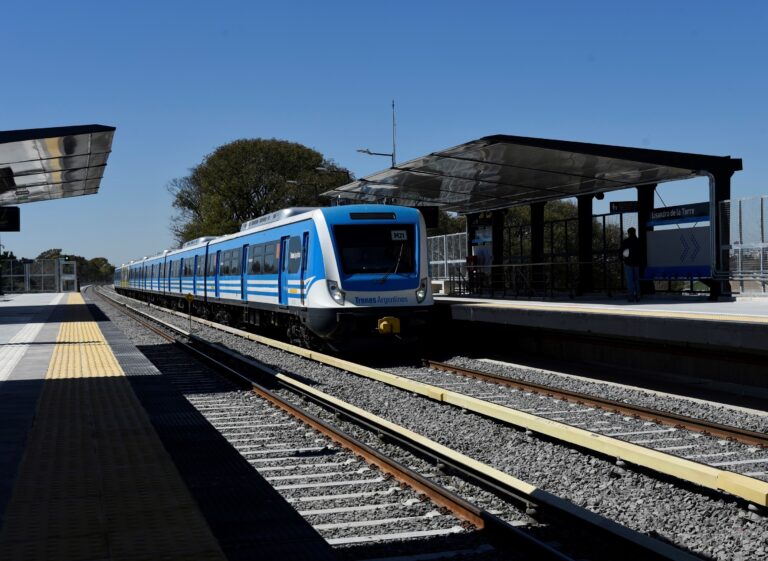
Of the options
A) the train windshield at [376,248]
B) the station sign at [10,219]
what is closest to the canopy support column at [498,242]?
the train windshield at [376,248]

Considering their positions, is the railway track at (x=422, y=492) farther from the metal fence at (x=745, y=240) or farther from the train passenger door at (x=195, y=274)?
the train passenger door at (x=195, y=274)

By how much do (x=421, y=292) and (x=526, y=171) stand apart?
3.53m

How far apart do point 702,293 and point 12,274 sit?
231 ft

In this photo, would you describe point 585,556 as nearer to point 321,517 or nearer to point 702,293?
point 321,517

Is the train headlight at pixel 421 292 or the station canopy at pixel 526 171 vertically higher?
the station canopy at pixel 526 171

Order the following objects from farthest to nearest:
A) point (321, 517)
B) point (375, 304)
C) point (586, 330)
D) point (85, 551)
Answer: point (375, 304), point (586, 330), point (321, 517), point (85, 551)

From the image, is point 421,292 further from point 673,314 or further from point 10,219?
A: point 10,219

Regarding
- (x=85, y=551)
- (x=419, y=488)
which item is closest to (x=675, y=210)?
(x=419, y=488)

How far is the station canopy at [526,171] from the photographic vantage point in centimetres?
1493

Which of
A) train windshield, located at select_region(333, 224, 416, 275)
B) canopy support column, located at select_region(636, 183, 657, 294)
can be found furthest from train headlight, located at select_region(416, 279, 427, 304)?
canopy support column, located at select_region(636, 183, 657, 294)

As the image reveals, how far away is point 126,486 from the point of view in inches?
237

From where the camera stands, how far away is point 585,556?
4.99 metres

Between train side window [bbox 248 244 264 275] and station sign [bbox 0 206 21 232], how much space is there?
1052 centimetres

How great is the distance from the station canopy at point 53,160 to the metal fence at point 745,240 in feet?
37.1
